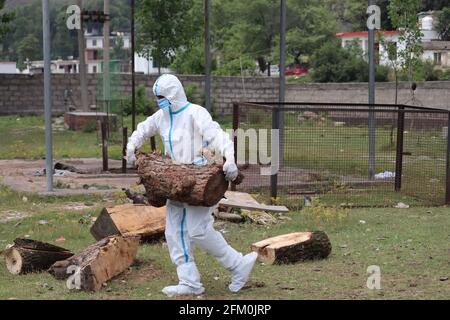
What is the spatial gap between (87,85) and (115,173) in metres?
20.2

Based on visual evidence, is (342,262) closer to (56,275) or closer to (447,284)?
(447,284)

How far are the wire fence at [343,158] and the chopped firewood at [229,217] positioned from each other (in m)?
2.04

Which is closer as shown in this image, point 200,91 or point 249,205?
point 249,205

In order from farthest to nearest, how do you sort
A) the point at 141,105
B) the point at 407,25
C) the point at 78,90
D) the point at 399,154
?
the point at 78,90 < the point at 141,105 < the point at 407,25 < the point at 399,154

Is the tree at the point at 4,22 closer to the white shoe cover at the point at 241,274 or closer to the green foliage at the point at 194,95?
the green foliage at the point at 194,95

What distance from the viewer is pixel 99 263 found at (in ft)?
27.4

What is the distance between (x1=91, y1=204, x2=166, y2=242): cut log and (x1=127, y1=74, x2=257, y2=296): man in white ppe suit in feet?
7.64

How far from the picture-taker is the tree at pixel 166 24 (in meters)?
38.6

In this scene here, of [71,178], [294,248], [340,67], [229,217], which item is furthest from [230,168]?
[340,67]

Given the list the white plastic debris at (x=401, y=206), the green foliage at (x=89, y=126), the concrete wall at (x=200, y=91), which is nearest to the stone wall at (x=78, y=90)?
the concrete wall at (x=200, y=91)

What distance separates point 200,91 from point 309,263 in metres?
29.5

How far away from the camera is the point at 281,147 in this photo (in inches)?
590

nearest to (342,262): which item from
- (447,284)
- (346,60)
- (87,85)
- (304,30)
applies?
(447,284)

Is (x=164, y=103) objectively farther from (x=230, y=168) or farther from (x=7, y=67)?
(x=7, y=67)
